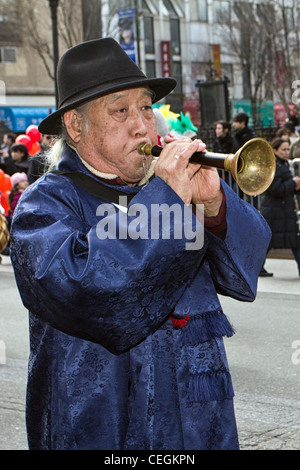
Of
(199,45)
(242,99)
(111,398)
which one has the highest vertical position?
(199,45)

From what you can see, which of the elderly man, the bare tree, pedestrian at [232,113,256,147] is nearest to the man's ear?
the elderly man

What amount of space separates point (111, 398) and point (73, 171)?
24.1 inches

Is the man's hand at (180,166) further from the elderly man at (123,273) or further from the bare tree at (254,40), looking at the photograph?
the bare tree at (254,40)

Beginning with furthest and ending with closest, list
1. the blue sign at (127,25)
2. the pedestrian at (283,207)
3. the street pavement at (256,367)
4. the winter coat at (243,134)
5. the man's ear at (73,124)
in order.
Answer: the blue sign at (127,25) < the winter coat at (243,134) < the pedestrian at (283,207) < the street pavement at (256,367) < the man's ear at (73,124)

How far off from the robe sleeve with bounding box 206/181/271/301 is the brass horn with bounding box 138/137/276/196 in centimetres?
11

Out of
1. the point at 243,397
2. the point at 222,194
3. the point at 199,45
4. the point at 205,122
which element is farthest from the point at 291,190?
the point at 199,45

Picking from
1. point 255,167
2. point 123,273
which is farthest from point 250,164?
point 123,273

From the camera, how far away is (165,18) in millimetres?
53438

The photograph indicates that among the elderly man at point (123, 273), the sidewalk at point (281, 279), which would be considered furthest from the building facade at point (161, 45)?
the elderly man at point (123, 273)

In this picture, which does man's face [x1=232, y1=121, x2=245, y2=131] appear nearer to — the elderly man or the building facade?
the elderly man

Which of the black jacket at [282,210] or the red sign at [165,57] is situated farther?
the red sign at [165,57]

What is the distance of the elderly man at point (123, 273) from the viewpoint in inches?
74.2

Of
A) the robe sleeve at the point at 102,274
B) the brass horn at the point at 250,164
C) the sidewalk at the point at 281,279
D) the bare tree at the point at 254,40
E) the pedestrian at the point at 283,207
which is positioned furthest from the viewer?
the bare tree at the point at 254,40

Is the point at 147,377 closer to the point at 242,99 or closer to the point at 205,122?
the point at 205,122
